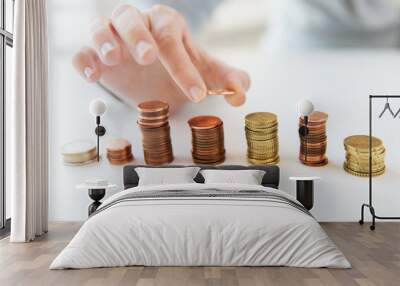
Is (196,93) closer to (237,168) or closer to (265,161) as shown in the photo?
(237,168)

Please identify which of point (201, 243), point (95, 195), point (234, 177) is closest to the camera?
point (201, 243)

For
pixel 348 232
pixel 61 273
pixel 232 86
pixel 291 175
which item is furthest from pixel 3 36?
pixel 348 232

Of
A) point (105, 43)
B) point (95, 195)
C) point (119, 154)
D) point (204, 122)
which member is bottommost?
point (95, 195)

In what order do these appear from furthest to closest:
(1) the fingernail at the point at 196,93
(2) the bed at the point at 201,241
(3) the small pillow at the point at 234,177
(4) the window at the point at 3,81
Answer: (1) the fingernail at the point at 196,93 → (3) the small pillow at the point at 234,177 → (4) the window at the point at 3,81 → (2) the bed at the point at 201,241

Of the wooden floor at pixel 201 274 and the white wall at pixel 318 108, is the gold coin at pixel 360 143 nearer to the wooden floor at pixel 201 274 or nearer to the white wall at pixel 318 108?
the white wall at pixel 318 108

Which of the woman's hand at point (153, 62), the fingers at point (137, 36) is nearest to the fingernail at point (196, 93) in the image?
the woman's hand at point (153, 62)

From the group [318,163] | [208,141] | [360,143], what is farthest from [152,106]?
[360,143]

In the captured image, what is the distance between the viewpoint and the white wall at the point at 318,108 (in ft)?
24.1

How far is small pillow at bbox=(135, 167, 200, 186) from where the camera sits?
6723 mm

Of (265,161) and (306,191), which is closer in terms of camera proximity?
(306,191)

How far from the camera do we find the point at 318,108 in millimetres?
7352

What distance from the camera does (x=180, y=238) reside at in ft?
15.1

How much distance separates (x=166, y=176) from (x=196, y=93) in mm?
1193

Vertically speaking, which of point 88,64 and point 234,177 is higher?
point 88,64
